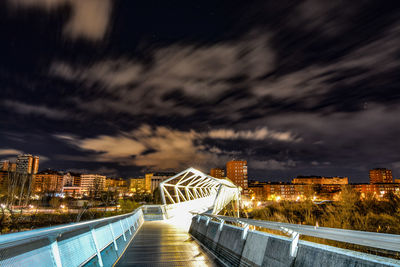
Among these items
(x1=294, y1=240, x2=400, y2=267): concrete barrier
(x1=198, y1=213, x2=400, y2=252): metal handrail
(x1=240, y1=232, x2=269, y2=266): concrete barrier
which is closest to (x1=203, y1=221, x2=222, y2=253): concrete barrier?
(x1=240, y1=232, x2=269, y2=266): concrete barrier

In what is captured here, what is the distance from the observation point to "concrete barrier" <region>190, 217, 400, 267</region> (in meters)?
3.54

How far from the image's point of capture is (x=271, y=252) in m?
5.49

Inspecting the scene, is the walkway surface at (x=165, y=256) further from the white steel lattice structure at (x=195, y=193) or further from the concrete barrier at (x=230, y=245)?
the white steel lattice structure at (x=195, y=193)

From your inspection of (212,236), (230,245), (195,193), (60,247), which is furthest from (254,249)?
(195,193)

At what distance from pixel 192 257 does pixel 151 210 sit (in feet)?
88.4

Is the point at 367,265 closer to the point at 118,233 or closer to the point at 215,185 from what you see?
the point at 118,233

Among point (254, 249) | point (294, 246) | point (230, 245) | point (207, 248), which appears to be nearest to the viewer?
point (294, 246)

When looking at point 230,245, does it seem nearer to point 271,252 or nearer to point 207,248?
point 207,248

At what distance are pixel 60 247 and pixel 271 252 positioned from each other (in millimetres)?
3760

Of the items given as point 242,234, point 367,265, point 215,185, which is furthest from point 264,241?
point 215,185

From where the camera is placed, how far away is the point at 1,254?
2734 mm

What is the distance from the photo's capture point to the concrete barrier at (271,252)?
3535 millimetres

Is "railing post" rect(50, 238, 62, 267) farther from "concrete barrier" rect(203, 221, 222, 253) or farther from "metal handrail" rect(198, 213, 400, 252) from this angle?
"concrete barrier" rect(203, 221, 222, 253)

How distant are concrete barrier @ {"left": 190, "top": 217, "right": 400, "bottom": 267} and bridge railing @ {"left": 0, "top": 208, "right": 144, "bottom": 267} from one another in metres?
3.25
